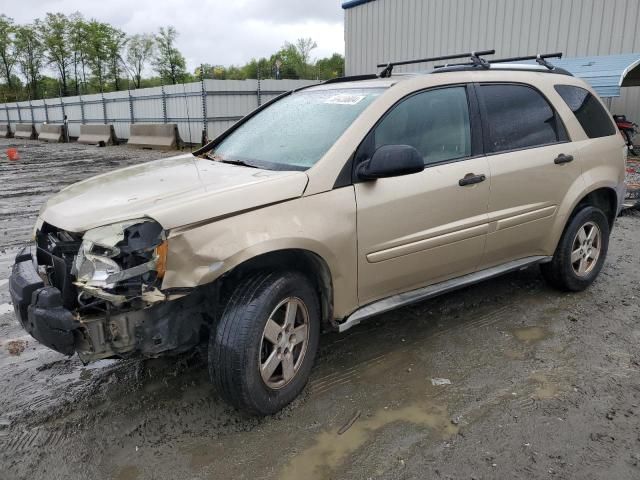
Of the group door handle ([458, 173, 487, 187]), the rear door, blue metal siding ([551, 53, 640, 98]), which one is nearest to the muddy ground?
the rear door

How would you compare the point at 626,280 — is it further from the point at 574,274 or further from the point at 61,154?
the point at 61,154

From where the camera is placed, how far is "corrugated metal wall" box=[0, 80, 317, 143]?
20.0 meters

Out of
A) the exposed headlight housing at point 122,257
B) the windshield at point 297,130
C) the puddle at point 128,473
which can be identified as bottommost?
the puddle at point 128,473

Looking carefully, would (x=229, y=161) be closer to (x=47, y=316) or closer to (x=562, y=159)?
(x=47, y=316)

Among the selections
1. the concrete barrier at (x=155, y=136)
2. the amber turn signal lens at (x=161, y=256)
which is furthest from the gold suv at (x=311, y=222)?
the concrete barrier at (x=155, y=136)

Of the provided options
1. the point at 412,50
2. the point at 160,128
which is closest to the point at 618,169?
the point at 412,50

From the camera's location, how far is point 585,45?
1477 centimetres

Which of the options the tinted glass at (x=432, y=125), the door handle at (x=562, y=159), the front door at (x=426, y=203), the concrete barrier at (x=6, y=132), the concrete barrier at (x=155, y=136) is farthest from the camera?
the concrete barrier at (x=6, y=132)

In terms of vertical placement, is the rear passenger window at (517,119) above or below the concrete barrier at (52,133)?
above

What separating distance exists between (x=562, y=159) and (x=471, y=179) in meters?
1.04

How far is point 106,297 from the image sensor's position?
2348 mm

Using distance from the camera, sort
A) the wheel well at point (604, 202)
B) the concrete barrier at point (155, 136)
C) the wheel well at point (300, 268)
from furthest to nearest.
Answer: the concrete barrier at point (155, 136) → the wheel well at point (604, 202) → the wheel well at point (300, 268)

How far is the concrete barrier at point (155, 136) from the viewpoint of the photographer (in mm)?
20156

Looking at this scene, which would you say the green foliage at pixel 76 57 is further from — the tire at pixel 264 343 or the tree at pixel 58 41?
the tire at pixel 264 343
